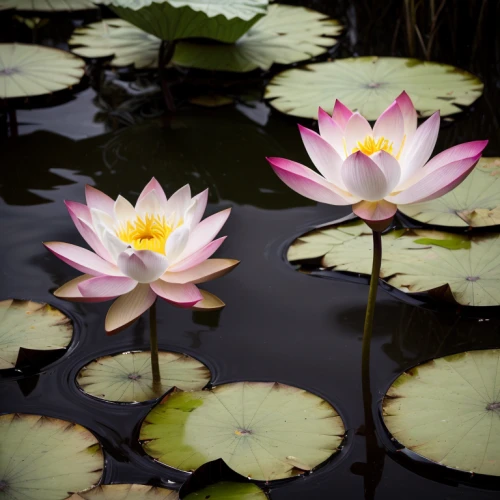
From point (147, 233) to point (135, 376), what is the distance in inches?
12.5

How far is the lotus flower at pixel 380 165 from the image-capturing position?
1.35 m

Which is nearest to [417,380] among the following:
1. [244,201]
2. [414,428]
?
[414,428]

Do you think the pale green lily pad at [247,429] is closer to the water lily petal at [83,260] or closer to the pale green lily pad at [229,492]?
the pale green lily pad at [229,492]

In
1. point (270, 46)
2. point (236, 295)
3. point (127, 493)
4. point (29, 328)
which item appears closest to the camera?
point (127, 493)

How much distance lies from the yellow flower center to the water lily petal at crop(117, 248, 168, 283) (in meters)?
0.07

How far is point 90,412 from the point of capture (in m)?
1.46

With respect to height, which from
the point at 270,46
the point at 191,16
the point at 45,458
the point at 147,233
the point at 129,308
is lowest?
the point at 45,458

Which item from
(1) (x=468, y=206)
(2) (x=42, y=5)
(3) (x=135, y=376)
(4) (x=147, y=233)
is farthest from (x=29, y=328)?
(2) (x=42, y=5)

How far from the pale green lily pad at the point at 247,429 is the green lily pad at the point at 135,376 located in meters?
0.07

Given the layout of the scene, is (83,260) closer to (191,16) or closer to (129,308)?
(129,308)

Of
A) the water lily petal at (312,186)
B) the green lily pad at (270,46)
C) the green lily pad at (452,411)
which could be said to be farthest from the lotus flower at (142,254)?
the green lily pad at (270,46)

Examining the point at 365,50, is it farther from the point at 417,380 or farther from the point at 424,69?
the point at 417,380

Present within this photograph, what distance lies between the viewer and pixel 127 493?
4.00ft

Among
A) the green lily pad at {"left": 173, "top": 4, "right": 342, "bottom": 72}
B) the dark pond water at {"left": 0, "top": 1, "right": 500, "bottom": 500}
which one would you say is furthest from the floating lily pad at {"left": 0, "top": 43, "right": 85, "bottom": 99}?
the green lily pad at {"left": 173, "top": 4, "right": 342, "bottom": 72}
